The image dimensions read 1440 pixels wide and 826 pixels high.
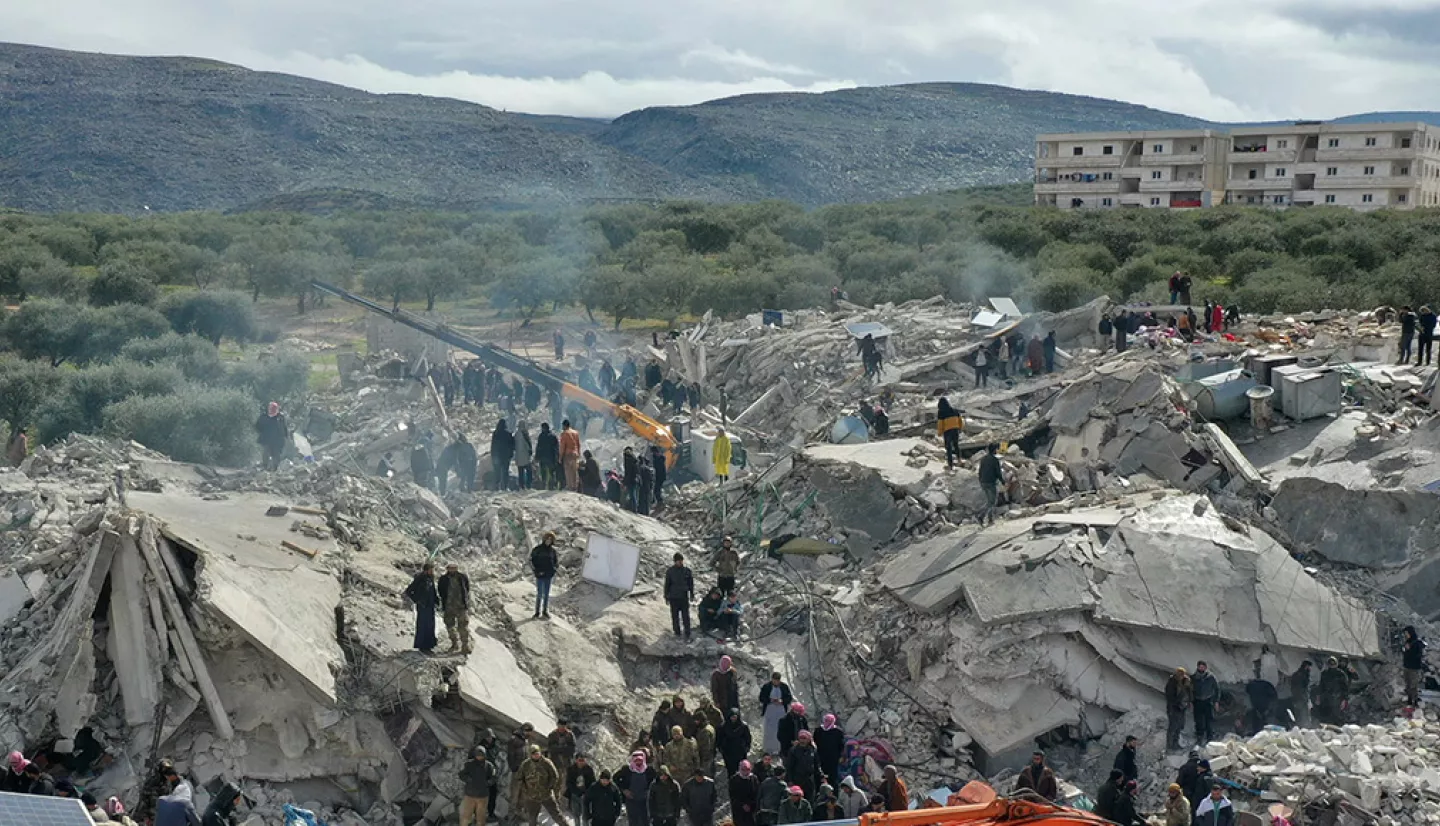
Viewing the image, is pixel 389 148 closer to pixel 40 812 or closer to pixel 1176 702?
pixel 1176 702

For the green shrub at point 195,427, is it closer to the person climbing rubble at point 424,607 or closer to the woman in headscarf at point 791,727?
the person climbing rubble at point 424,607

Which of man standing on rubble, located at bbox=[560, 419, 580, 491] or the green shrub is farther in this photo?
the green shrub

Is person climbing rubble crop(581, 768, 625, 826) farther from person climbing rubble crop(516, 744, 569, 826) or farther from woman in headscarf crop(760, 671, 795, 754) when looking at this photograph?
woman in headscarf crop(760, 671, 795, 754)

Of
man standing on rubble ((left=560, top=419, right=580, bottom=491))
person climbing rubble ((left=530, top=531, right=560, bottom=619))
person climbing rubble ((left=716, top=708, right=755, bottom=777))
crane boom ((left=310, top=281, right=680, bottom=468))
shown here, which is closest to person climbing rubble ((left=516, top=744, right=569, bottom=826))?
person climbing rubble ((left=716, top=708, right=755, bottom=777))

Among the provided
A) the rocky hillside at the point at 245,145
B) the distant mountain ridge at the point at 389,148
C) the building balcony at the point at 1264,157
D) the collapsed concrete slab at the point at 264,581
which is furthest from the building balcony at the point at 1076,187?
the collapsed concrete slab at the point at 264,581

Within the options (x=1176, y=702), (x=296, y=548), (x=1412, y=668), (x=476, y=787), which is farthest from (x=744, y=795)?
(x=1412, y=668)

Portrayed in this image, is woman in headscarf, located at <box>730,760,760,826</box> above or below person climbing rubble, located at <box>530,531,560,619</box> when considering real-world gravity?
below
